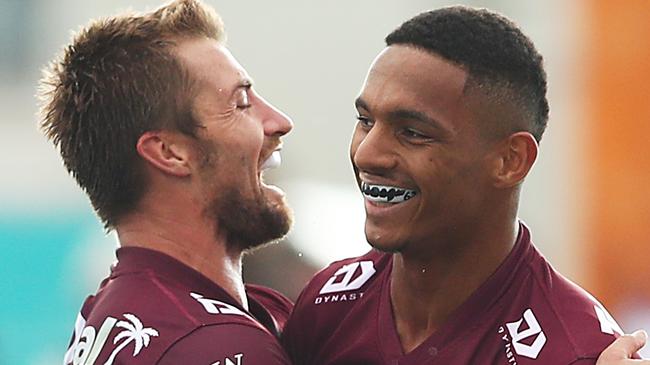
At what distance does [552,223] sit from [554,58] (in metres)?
0.76

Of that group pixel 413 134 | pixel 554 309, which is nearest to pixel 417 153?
pixel 413 134

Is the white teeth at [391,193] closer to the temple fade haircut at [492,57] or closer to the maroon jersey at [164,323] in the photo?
the temple fade haircut at [492,57]

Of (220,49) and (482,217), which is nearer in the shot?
(482,217)

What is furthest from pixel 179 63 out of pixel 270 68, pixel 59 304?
pixel 270 68

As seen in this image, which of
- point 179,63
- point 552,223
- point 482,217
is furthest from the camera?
point 552,223

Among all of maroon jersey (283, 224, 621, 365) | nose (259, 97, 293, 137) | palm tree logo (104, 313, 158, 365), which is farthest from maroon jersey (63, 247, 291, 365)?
nose (259, 97, 293, 137)

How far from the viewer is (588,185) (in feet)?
21.1

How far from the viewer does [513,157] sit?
2.96m

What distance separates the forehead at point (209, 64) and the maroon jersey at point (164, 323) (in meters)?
0.42

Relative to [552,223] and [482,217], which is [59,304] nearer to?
[552,223]

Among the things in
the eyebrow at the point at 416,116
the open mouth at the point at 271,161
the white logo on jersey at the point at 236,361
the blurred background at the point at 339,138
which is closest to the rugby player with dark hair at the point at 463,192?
the eyebrow at the point at 416,116

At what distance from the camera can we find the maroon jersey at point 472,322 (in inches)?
112

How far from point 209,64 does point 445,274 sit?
750 mm

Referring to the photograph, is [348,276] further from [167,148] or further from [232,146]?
[167,148]
